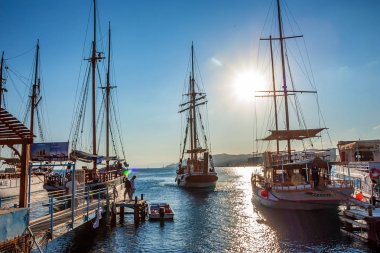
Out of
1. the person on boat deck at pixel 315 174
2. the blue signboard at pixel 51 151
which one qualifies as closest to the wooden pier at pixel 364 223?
the person on boat deck at pixel 315 174

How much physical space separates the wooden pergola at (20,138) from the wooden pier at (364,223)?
17.6 m

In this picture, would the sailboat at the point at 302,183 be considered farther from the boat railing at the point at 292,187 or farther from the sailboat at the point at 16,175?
the sailboat at the point at 16,175

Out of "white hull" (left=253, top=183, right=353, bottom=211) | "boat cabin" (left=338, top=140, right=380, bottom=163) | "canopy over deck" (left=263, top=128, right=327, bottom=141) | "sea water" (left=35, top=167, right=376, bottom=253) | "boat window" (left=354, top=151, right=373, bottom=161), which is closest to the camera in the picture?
"sea water" (left=35, top=167, right=376, bottom=253)

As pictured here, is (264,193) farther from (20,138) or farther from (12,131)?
(12,131)

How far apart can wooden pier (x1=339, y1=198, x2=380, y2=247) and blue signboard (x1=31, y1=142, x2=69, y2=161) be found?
73.0 ft

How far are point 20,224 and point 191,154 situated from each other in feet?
189

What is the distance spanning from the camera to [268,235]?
22500 mm

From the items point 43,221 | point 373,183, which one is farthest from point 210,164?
point 43,221

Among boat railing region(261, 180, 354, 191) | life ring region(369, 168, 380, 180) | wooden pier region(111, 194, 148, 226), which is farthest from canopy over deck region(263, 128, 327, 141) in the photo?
wooden pier region(111, 194, 148, 226)

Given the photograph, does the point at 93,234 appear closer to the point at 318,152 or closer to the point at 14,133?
the point at 14,133

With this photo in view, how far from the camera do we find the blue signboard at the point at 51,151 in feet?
92.8

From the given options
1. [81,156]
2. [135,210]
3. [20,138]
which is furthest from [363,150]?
[20,138]

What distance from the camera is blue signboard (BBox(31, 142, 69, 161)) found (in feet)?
92.8

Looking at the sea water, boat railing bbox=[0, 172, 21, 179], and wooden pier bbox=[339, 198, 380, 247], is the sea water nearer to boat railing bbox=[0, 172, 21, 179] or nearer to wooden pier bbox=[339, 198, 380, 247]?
wooden pier bbox=[339, 198, 380, 247]
